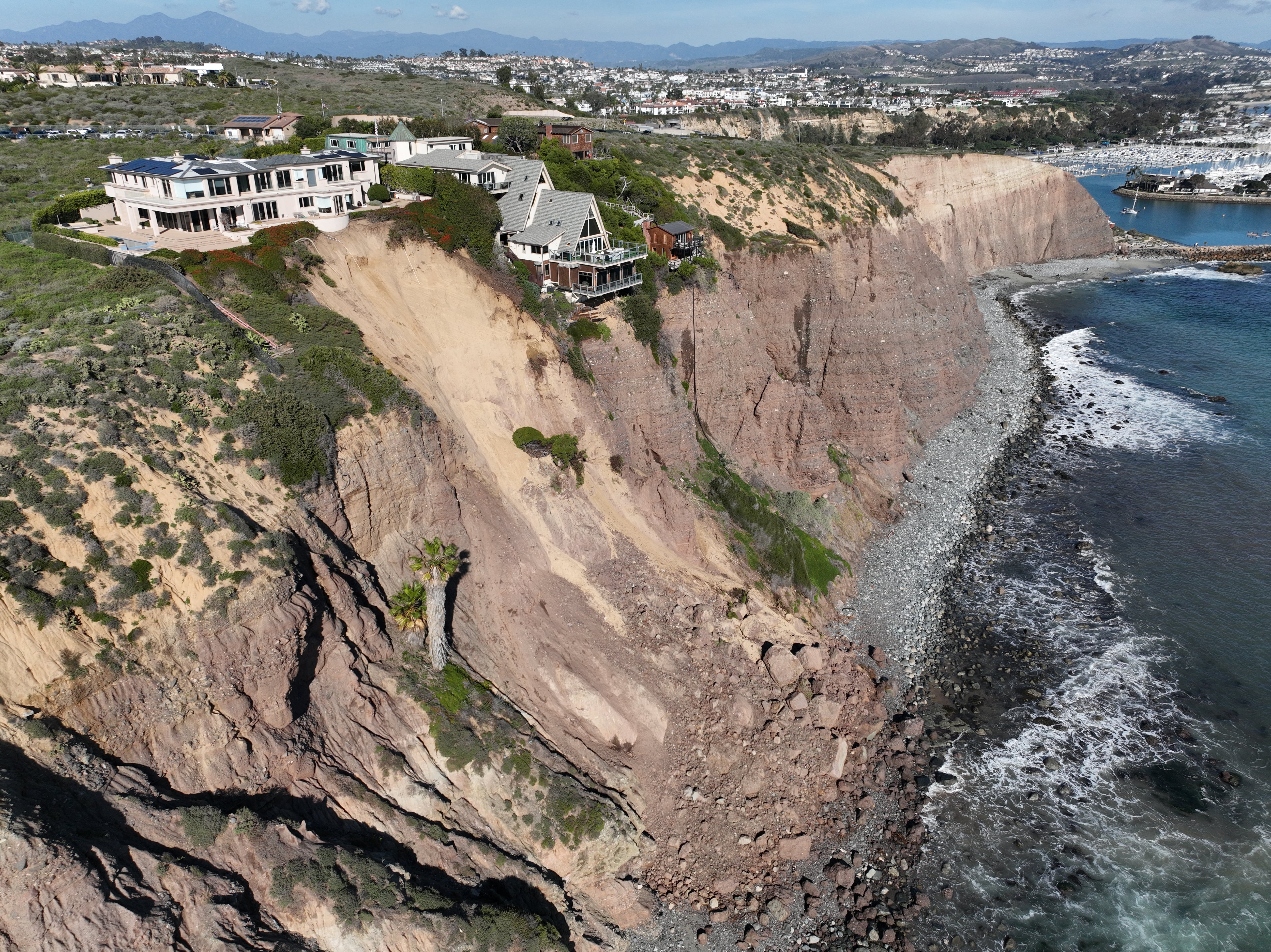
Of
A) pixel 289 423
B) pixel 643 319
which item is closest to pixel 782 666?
pixel 643 319

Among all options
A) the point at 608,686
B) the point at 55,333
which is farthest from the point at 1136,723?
the point at 55,333

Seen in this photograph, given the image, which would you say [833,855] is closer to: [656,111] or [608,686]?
[608,686]

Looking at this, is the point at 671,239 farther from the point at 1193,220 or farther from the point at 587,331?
the point at 1193,220

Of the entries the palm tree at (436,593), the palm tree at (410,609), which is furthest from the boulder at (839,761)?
the palm tree at (410,609)

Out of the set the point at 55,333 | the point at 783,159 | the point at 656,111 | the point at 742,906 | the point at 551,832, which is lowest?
the point at 742,906

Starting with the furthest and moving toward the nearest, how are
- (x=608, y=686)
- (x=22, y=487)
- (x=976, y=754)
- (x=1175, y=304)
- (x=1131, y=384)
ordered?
(x=1175, y=304)
(x=1131, y=384)
(x=976, y=754)
(x=608, y=686)
(x=22, y=487)

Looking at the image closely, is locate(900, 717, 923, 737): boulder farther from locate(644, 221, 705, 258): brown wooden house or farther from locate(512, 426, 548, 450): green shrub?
locate(644, 221, 705, 258): brown wooden house
